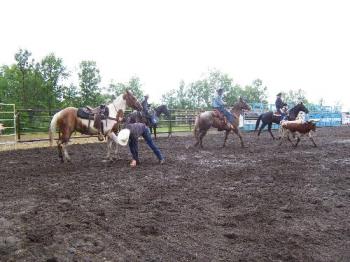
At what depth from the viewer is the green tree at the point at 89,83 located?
149 feet

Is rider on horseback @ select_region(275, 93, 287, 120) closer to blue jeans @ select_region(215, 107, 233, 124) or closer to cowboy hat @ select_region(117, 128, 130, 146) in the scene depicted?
blue jeans @ select_region(215, 107, 233, 124)

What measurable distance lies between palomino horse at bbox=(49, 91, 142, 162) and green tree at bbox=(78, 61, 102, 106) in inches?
1373

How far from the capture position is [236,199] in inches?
260

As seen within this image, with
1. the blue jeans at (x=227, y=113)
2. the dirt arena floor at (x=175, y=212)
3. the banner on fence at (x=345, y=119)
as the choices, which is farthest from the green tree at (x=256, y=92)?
the dirt arena floor at (x=175, y=212)

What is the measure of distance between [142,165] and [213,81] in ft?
233

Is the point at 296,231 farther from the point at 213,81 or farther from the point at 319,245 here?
the point at 213,81

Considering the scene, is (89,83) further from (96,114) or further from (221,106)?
(96,114)

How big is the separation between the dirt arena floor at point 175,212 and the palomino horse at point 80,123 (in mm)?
877

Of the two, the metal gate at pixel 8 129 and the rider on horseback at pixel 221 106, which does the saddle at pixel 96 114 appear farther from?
the metal gate at pixel 8 129

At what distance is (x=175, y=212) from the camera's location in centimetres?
579

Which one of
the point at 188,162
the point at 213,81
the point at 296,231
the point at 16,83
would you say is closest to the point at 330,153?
the point at 188,162

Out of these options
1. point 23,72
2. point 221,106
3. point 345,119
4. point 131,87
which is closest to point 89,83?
point 23,72

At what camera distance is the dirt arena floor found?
173 inches

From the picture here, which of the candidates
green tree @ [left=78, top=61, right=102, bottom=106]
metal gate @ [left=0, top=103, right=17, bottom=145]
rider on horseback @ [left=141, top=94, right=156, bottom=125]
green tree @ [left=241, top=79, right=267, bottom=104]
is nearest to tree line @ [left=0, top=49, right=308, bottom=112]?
green tree @ [left=78, top=61, right=102, bottom=106]
